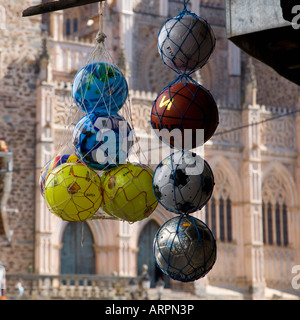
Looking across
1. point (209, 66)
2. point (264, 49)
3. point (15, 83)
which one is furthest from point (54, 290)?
point (264, 49)

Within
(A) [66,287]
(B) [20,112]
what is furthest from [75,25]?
(A) [66,287]

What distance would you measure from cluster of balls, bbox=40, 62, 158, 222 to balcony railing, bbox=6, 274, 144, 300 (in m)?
21.0

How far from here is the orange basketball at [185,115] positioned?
6.47m

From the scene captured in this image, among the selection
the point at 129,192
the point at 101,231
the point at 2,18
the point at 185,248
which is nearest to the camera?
the point at 185,248

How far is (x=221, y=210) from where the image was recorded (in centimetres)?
3488

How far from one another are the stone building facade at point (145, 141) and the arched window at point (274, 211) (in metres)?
0.04

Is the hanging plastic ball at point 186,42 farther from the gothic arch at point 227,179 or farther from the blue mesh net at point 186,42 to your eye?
the gothic arch at point 227,179

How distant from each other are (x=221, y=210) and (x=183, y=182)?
93.8 ft

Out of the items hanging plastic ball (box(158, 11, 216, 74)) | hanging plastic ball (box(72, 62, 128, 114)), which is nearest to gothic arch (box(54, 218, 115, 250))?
hanging plastic ball (box(72, 62, 128, 114))

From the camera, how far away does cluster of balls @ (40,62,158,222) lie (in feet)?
22.9

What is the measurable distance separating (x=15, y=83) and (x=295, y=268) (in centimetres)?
1180

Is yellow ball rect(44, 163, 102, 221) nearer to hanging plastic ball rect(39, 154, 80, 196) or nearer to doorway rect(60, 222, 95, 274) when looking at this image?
hanging plastic ball rect(39, 154, 80, 196)

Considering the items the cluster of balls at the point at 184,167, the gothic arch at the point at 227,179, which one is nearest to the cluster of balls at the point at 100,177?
the cluster of balls at the point at 184,167

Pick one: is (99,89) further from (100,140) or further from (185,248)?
(185,248)
